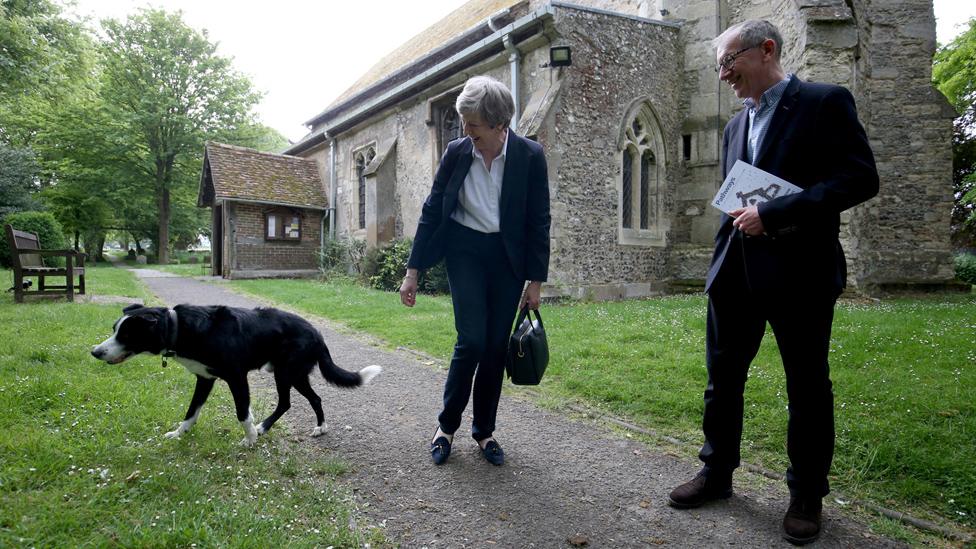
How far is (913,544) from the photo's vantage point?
7.03 feet

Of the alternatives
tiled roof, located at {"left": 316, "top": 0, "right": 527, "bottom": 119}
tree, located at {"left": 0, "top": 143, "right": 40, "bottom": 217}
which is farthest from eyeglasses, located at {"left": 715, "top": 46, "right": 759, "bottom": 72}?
tree, located at {"left": 0, "top": 143, "right": 40, "bottom": 217}

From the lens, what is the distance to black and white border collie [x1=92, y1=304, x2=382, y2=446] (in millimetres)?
2691

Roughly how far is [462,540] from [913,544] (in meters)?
1.82

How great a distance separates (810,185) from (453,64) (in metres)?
11.3

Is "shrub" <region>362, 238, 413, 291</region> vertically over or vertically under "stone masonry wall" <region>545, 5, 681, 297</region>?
under

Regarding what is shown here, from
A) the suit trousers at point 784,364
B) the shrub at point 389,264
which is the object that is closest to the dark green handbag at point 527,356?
the suit trousers at point 784,364

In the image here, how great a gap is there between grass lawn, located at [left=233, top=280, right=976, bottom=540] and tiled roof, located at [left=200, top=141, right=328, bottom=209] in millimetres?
12025

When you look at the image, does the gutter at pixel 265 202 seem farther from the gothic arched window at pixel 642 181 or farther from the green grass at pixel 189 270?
the gothic arched window at pixel 642 181

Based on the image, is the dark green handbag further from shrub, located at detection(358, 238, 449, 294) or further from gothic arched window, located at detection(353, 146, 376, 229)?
gothic arched window, located at detection(353, 146, 376, 229)

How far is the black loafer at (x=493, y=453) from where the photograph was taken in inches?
113

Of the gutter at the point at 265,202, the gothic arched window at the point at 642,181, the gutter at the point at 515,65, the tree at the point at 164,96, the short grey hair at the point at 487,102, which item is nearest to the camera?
the short grey hair at the point at 487,102

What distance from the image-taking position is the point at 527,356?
2748 millimetres

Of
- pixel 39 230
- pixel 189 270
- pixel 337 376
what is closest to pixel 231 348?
pixel 337 376

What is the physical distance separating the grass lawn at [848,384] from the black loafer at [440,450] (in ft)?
4.72
